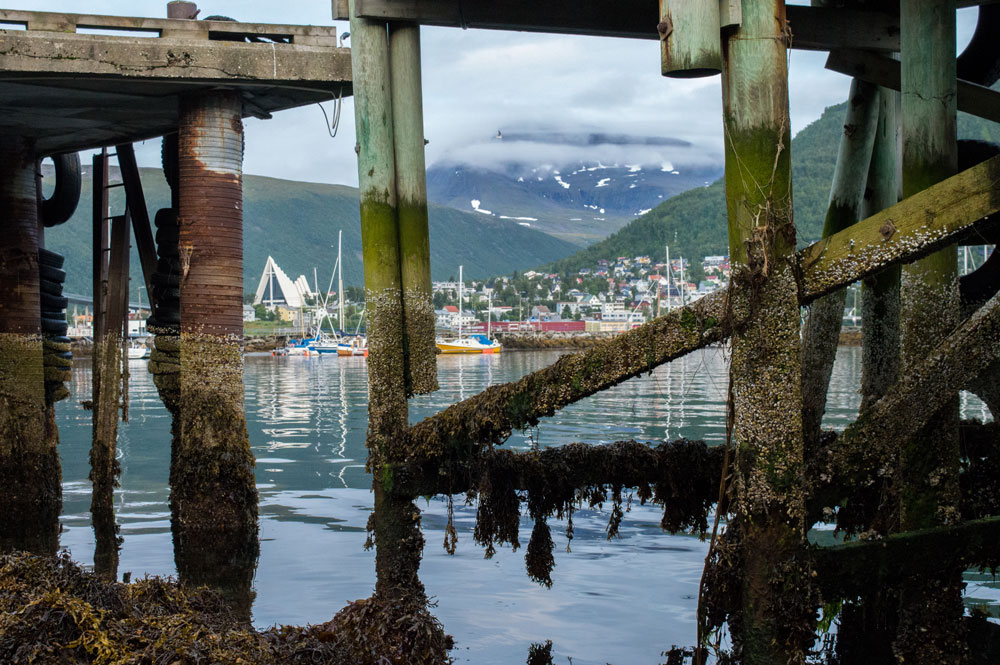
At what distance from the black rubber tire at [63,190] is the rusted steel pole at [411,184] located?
1024 cm

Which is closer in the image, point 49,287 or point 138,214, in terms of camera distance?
point 138,214

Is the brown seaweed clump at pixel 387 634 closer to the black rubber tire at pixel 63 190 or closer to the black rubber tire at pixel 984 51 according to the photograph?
the black rubber tire at pixel 984 51

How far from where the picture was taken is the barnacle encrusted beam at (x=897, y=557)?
6250mm

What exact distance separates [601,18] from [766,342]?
4.16m

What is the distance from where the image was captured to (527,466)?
26.7ft

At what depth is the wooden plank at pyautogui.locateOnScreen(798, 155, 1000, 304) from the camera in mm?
5980

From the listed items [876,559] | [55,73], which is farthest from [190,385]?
[876,559]

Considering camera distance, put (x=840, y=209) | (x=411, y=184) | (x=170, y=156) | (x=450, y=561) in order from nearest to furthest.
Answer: (x=411, y=184), (x=840, y=209), (x=450, y=561), (x=170, y=156)

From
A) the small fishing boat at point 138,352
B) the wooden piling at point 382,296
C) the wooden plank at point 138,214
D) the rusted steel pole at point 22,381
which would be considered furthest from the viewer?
the small fishing boat at point 138,352

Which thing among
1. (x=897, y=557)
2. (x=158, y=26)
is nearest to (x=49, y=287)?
(x=158, y=26)

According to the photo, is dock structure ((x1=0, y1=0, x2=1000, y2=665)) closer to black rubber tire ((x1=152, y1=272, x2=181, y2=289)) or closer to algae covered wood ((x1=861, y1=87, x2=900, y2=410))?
algae covered wood ((x1=861, y1=87, x2=900, y2=410))

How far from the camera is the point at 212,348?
11.1 meters

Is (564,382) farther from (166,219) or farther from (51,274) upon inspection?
(51,274)

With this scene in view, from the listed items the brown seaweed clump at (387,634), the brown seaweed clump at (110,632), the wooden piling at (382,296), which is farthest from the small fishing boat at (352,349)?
the brown seaweed clump at (387,634)
